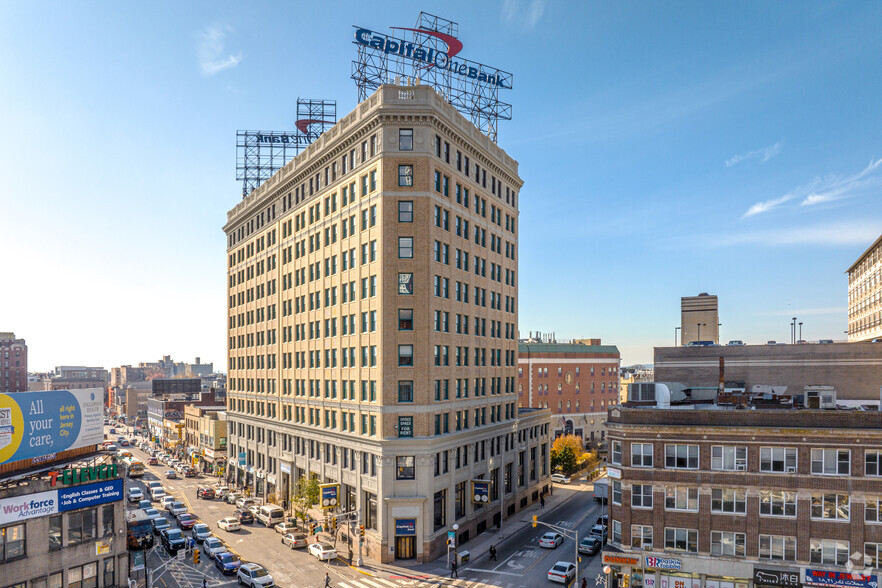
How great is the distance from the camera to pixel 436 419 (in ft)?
179

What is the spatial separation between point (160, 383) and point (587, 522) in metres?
171

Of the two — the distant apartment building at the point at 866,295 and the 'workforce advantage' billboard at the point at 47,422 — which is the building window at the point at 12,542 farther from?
the distant apartment building at the point at 866,295

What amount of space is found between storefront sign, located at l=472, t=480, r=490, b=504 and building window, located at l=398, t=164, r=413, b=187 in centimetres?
3100

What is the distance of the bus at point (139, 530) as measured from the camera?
5162 cm

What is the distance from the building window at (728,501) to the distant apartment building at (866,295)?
71.7 metres

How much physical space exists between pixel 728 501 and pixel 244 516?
2006 inches

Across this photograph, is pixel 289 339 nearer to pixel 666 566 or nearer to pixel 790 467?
pixel 666 566

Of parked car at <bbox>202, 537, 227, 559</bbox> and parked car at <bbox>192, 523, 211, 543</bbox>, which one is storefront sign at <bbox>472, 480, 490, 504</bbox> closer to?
parked car at <bbox>202, 537, 227, 559</bbox>

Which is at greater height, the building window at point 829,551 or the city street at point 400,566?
the building window at point 829,551

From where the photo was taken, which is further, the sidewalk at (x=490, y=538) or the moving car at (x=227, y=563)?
the sidewalk at (x=490, y=538)

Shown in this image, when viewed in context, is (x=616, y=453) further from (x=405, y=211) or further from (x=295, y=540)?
(x=295, y=540)

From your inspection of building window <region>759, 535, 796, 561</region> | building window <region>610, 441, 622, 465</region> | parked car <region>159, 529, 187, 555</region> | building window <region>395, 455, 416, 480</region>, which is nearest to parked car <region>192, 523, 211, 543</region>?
parked car <region>159, 529, 187, 555</region>

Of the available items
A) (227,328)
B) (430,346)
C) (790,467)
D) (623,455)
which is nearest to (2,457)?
(430,346)

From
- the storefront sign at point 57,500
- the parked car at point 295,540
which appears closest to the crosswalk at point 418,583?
the parked car at point 295,540
